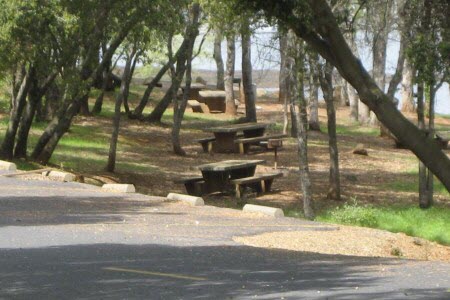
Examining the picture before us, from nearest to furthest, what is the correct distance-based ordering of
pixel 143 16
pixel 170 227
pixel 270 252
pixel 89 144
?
pixel 270 252, pixel 170 227, pixel 143 16, pixel 89 144

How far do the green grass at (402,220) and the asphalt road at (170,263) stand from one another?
377 cm

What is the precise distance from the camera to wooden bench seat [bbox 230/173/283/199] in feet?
89.7

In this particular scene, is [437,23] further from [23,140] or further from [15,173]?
[23,140]

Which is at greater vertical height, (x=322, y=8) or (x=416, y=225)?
(x=322, y=8)

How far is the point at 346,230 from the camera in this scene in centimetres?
1706

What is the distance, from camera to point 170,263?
1192 cm

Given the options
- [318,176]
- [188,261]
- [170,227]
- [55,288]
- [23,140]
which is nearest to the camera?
[55,288]

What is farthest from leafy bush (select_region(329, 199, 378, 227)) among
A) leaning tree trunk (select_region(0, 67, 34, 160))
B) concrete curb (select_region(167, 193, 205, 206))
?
leaning tree trunk (select_region(0, 67, 34, 160))

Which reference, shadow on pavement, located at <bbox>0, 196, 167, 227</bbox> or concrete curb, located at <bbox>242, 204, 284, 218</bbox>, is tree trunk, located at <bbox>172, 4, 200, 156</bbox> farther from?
concrete curb, located at <bbox>242, 204, 284, 218</bbox>

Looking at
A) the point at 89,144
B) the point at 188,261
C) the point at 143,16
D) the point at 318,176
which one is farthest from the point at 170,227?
the point at 89,144

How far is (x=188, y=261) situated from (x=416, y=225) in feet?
36.4

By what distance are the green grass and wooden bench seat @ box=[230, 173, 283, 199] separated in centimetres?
300

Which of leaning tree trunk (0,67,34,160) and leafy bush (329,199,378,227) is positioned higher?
leaning tree trunk (0,67,34,160)

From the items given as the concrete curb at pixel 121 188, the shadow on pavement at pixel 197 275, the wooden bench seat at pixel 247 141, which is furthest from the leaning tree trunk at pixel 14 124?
the shadow on pavement at pixel 197 275
